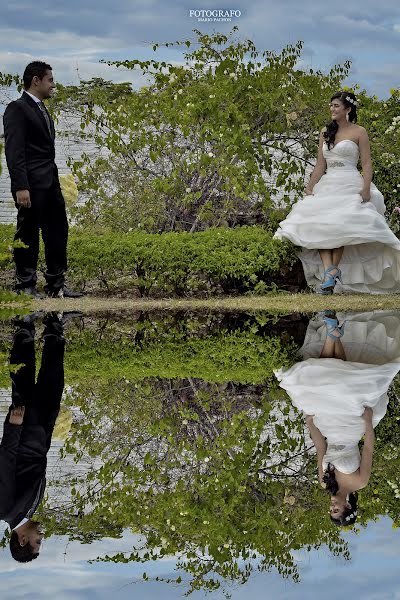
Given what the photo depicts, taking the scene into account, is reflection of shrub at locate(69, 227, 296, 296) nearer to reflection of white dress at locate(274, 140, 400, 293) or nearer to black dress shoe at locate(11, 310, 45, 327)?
reflection of white dress at locate(274, 140, 400, 293)

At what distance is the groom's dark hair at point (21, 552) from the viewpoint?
352 cm

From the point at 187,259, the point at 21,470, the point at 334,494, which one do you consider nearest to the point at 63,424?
the point at 21,470

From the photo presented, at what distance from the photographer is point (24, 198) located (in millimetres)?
11602

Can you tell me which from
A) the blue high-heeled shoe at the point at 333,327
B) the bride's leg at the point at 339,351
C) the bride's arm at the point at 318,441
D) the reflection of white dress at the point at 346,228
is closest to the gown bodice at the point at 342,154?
the reflection of white dress at the point at 346,228

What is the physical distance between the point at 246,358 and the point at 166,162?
22.9ft

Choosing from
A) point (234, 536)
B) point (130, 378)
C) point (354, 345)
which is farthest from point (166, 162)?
point (234, 536)

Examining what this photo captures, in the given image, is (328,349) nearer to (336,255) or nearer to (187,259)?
(336,255)

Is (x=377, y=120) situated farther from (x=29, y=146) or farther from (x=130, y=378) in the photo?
(x=130, y=378)

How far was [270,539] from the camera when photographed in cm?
401

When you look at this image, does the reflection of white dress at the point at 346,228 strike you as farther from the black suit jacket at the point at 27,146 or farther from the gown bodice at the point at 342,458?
the gown bodice at the point at 342,458

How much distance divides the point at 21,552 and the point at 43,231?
8990mm

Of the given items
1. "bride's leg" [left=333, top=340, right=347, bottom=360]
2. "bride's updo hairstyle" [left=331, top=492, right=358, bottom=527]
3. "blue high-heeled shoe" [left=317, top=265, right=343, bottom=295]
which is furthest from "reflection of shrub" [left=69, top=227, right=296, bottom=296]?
"bride's updo hairstyle" [left=331, top=492, right=358, bottom=527]

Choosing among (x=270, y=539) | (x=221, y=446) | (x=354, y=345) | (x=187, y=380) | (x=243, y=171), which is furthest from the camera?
(x=243, y=171)

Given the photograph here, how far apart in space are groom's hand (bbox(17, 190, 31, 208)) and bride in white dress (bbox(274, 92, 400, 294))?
2.88 meters
